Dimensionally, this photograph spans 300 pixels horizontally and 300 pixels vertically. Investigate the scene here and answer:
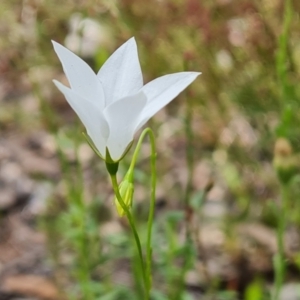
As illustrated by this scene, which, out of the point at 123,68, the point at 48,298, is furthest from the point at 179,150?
the point at 123,68

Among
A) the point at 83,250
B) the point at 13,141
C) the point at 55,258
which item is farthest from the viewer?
the point at 13,141

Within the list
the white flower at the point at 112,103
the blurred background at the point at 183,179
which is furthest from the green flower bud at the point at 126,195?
the blurred background at the point at 183,179

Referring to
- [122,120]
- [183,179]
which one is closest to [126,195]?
[122,120]

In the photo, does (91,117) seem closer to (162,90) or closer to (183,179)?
(162,90)

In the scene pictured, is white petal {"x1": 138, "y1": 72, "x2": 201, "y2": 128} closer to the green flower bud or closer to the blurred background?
the green flower bud

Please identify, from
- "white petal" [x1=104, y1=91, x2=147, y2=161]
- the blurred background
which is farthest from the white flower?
the blurred background

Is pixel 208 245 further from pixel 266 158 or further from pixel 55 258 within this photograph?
pixel 55 258
